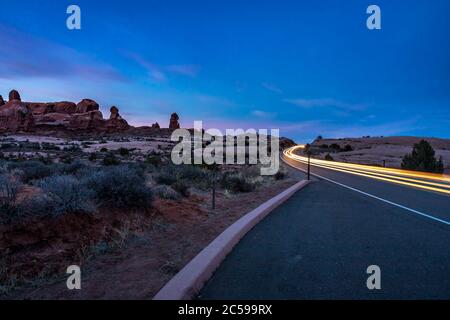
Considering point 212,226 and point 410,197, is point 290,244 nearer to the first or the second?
point 212,226

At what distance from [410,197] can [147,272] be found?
11462 millimetres

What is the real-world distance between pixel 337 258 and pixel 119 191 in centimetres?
576

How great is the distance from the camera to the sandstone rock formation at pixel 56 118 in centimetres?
9944

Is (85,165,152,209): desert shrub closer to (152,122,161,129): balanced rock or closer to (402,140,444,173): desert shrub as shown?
(402,140,444,173): desert shrub

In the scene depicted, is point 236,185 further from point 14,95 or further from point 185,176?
point 14,95

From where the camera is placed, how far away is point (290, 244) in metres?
6.21

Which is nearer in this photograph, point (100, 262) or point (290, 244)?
point (100, 262)

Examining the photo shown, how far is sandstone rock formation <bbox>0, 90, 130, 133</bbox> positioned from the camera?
9944 centimetres

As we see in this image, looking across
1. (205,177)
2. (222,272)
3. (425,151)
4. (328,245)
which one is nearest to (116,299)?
(222,272)

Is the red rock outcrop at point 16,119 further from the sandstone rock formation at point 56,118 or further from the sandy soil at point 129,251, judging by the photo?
the sandy soil at point 129,251

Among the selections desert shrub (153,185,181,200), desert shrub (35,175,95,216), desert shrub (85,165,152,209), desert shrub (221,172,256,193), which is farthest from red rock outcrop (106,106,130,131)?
desert shrub (35,175,95,216)

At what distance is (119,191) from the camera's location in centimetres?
885

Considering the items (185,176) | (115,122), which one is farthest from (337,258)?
(115,122)

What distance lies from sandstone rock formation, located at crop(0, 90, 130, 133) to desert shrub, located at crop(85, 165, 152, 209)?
10355 centimetres
